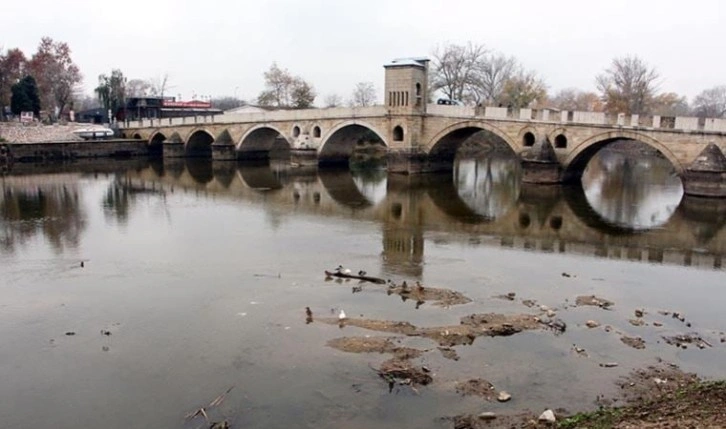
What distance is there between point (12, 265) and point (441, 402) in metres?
9.63

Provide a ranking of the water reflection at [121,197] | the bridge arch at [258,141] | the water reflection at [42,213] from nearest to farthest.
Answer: the water reflection at [42,213], the water reflection at [121,197], the bridge arch at [258,141]

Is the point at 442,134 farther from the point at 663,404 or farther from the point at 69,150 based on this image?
the point at 69,150

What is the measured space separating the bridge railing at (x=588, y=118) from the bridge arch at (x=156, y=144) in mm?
24609

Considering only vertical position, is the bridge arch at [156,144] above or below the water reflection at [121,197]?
above

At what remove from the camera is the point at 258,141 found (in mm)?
40344

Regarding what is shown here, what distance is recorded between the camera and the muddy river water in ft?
21.6

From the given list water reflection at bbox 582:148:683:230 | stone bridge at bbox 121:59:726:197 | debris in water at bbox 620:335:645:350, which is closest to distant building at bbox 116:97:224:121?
stone bridge at bbox 121:59:726:197

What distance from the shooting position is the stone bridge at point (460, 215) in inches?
551

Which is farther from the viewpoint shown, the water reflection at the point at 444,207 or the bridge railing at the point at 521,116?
the bridge railing at the point at 521,116

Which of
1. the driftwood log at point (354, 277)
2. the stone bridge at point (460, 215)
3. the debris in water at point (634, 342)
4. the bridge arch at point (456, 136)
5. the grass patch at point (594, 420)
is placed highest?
the bridge arch at point (456, 136)

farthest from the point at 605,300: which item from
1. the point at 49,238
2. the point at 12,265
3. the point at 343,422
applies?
the point at 49,238

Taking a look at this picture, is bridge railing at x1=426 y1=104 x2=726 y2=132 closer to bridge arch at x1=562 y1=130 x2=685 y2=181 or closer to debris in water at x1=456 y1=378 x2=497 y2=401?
bridge arch at x1=562 y1=130 x2=685 y2=181

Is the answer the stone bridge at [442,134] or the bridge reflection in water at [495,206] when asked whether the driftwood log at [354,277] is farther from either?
the stone bridge at [442,134]

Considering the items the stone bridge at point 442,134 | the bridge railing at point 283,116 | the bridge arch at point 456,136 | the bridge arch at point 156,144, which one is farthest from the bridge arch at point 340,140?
the bridge arch at point 156,144
